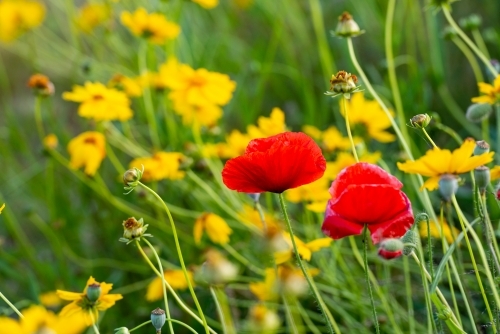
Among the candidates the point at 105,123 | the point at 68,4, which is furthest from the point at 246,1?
the point at 105,123

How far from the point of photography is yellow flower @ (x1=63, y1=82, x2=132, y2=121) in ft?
4.39

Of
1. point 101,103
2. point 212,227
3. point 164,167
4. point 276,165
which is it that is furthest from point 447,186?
point 101,103

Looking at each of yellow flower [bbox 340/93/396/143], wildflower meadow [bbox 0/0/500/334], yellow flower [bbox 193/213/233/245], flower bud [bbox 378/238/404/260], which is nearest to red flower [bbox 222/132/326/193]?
wildflower meadow [bbox 0/0/500/334]

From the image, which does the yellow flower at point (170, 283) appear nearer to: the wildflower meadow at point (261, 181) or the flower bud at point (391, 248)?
the wildflower meadow at point (261, 181)

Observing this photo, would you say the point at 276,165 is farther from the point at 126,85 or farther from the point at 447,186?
the point at 126,85

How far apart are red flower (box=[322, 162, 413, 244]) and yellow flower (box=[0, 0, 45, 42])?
4.56 ft

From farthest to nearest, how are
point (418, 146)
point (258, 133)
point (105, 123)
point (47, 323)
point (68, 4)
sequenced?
point (68, 4) → point (418, 146) → point (105, 123) → point (258, 133) → point (47, 323)

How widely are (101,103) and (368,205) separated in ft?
2.65

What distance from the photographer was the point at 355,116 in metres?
1.37

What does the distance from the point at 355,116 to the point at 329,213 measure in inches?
27.9

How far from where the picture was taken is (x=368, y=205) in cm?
65

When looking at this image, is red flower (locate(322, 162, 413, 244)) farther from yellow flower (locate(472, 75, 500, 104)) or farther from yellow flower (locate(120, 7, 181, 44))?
yellow flower (locate(120, 7, 181, 44))

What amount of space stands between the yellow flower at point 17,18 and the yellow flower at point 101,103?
24.1 inches

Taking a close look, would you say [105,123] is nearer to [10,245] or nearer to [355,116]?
[355,116]
